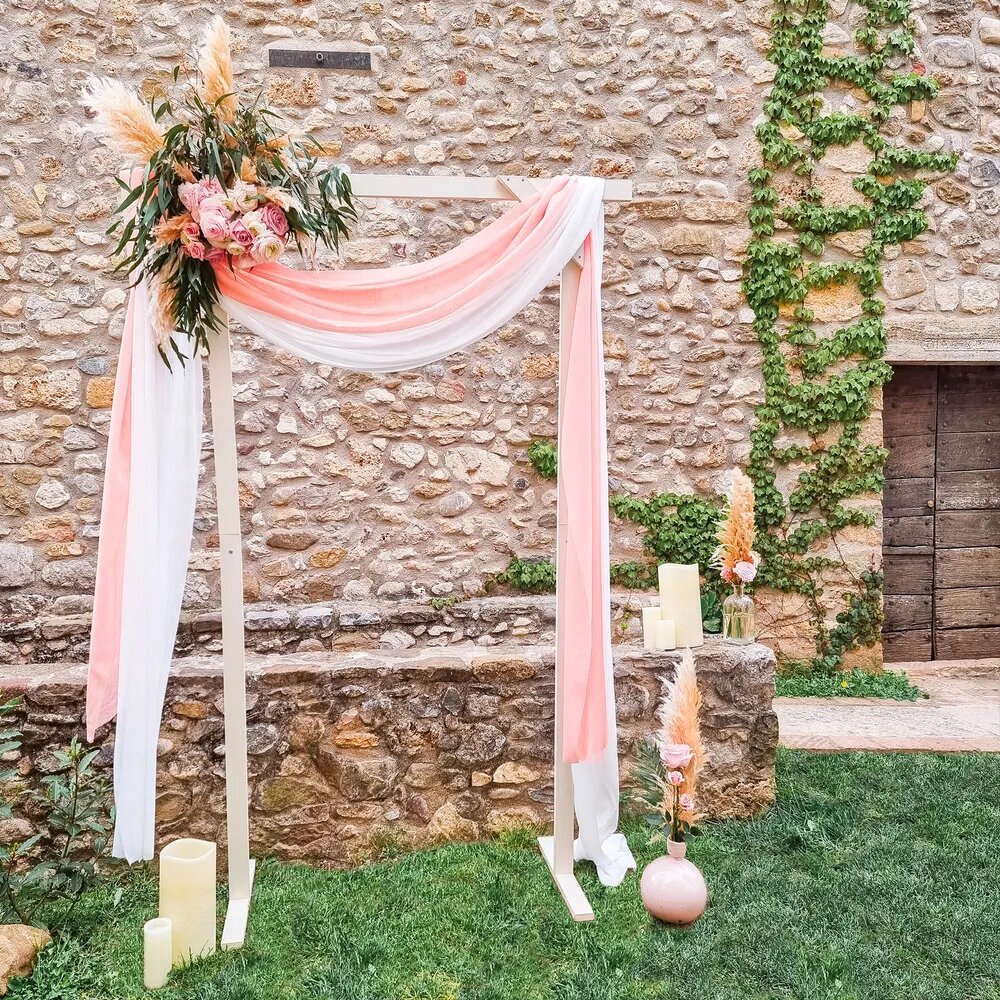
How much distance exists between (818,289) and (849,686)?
89.1 inches

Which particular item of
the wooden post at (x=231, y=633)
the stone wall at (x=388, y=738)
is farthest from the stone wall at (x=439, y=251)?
the wooden post at (x=231, y=633)

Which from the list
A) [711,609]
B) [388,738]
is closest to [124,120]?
[388,738]

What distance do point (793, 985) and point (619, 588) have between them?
2.67 meters

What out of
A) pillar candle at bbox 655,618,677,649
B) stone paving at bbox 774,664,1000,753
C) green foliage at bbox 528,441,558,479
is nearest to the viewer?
pillar candle at bbox 655,618,677,649

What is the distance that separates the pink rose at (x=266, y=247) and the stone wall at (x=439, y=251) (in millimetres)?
2164

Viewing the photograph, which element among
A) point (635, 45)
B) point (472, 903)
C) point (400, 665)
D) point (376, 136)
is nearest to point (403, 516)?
point (400, 665)

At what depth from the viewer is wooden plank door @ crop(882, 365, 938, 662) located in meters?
5.09

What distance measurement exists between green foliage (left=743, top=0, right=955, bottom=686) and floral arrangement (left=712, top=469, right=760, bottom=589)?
1.66m

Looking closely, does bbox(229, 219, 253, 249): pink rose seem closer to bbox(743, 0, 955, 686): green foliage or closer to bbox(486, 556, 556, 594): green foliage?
bbox(486, 556, 556, 594): green foliage

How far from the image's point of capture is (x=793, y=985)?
216 centimetres

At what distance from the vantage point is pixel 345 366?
245cm

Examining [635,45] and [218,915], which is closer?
[218,915]

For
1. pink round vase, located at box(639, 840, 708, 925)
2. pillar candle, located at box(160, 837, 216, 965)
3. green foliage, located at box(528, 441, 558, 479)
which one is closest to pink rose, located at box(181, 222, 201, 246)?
pillar candle, located at box(160, 837, 216, 965)

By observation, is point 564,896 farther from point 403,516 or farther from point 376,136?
point 376,136
